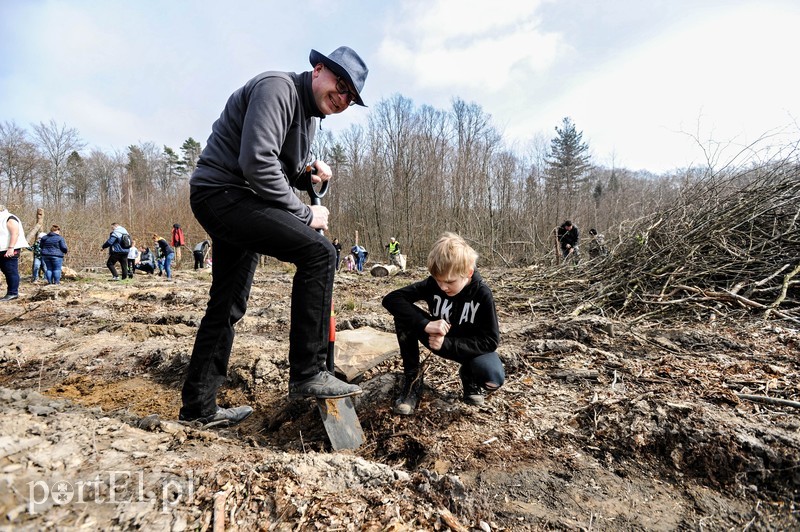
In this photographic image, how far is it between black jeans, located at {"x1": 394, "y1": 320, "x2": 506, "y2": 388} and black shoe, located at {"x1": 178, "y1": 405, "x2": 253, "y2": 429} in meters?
0.96

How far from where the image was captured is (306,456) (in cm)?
150

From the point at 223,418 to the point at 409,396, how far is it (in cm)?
100

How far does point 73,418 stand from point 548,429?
2.00m

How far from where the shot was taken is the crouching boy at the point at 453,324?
82.0 inches

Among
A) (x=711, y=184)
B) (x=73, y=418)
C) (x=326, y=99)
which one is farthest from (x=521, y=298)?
(x=73, y=418)

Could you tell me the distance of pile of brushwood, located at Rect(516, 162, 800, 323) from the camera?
388 centimetres

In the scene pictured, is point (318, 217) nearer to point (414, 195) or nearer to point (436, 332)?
point (436, 332)

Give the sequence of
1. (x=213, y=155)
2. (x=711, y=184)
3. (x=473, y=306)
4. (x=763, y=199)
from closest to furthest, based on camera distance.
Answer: (x=213, y=155) → (x=473, y=306) → (x=763, y=199) → (x=711, y=184)

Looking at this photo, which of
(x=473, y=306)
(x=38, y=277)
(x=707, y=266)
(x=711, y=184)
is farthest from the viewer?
(x=38, y=277)

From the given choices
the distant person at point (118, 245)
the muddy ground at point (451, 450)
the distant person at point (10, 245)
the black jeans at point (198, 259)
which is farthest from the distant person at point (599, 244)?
the black jeans at point (198, 259)

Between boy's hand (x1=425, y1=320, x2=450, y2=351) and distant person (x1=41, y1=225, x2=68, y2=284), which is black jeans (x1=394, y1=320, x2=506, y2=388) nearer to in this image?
boy's hand (x1=425, y1=320, x2=450, y2=351)

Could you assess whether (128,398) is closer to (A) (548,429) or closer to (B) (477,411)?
(B) (477,411)

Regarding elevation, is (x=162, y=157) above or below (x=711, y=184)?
above

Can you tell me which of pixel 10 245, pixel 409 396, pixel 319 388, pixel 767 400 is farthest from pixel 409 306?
pixel 10 245
